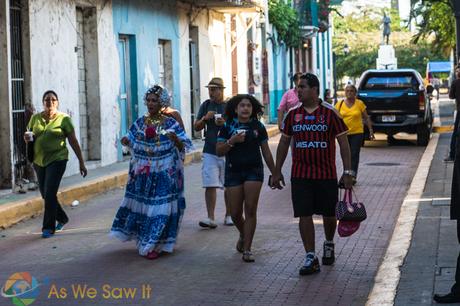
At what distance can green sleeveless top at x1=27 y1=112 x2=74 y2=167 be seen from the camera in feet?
36.9

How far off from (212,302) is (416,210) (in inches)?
193

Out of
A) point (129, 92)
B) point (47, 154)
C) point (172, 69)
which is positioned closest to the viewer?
point (47, 154)

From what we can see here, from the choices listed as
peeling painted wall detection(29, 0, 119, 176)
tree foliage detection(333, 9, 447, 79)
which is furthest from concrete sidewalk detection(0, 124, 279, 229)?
tree foliage detection(333, 9, 447, 79)

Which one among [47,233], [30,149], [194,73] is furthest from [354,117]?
[194,73]

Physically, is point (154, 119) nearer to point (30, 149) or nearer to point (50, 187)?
point (50, 187)

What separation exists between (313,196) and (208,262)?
124 centimetres

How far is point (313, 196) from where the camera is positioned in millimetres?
8695

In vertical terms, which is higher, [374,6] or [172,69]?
[374,6]

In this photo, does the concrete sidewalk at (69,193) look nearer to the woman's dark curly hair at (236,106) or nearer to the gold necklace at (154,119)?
the gold necklace at (154,119)

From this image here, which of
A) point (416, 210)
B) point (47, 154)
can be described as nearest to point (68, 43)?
point (47, 154)

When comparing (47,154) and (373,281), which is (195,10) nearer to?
(47,154)

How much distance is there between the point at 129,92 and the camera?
2084 cm

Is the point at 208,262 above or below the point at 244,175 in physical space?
below

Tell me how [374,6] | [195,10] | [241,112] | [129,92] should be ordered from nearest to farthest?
1. [241,112]
2. [129,92]
3. [195,10]
4. [374,6]
